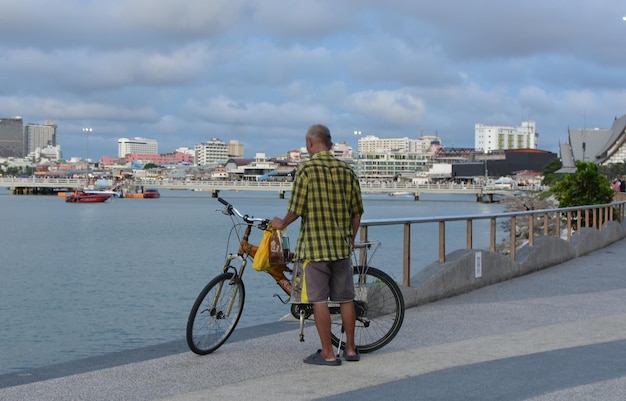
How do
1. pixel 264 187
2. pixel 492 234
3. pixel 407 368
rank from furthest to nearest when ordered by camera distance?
pixel 264 187 → pixel 492 234 → pixel 407 368

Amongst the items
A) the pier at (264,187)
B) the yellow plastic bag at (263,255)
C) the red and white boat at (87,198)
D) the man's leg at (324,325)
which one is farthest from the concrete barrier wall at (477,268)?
the red and white boat at (87,198)

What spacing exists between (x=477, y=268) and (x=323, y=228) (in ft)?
18.2

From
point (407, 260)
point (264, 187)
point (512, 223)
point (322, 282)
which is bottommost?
point (264, 187)

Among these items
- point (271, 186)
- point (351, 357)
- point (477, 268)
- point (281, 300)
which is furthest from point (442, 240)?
point (271, 186)

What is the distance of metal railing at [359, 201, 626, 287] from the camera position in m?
10.4

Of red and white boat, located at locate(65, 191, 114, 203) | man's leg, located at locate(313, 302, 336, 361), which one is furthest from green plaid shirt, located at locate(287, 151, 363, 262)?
red and white boat, located at locate(65, 191, 114, 203)

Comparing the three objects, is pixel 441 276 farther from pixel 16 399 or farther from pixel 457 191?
pixel 457 191

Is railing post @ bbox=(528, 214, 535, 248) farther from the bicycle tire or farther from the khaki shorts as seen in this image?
the khaki shorts

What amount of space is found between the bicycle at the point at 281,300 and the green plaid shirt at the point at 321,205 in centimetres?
61

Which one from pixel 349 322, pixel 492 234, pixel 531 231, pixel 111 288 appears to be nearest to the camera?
pixel 349 322

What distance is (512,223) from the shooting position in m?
13.8

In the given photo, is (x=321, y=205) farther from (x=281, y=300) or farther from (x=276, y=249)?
(x=281, y=300)

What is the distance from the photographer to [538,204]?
61906 mm

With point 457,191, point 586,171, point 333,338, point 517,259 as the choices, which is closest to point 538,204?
point 586,171
